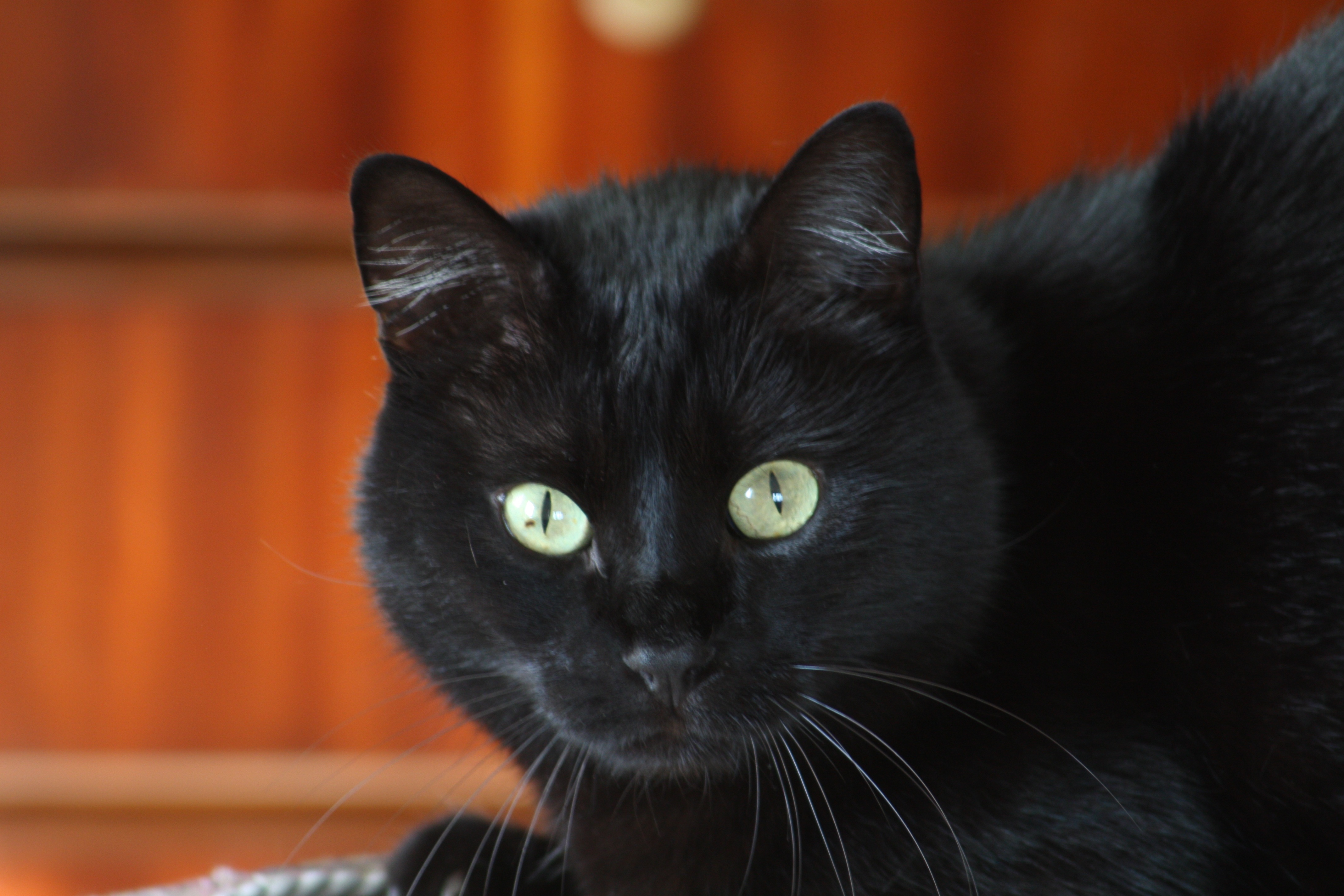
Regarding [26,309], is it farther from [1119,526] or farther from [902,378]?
[1119,526]

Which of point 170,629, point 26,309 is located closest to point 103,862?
point 170,629

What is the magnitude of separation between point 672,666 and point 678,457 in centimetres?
12

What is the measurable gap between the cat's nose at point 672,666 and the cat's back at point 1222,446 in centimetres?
23

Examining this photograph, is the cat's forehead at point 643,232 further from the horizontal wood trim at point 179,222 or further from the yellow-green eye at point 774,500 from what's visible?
the horizontal wood trim at point 179,222

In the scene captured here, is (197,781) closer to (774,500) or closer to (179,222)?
(179,222)

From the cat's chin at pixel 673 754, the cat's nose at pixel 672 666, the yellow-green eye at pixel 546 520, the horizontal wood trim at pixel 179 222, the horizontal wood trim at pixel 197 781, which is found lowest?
the horizontal wood trim at pixel 197 781

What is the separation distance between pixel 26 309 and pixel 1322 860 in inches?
68.0

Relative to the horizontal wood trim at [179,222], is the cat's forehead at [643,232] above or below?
below

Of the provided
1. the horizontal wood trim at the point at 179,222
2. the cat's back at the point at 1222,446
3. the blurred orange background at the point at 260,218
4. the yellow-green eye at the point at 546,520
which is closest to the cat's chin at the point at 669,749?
the yellow-green eye at the point at 546,520

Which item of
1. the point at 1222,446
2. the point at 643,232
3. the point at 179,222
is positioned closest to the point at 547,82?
the point at 179,222

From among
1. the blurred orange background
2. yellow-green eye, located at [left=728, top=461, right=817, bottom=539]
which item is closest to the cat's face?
yellow-green eye, located at [left=728, top=461, right=817, bottom=539]

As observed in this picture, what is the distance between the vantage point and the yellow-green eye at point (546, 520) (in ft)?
2.33

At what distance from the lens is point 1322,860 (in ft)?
2.35

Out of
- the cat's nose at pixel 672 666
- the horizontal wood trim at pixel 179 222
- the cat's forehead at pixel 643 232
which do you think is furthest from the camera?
the horizontal wood trim at pixel 179 222
